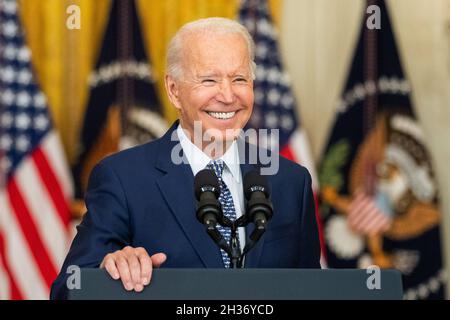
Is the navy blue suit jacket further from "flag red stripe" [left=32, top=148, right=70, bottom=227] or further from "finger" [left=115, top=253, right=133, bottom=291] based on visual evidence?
"flag red stripe" [left=32, top=148, right=70, bottom=227]

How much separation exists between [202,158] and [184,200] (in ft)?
0.48

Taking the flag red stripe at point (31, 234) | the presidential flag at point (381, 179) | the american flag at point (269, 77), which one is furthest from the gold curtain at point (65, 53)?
the presidential flag at point (381, 179)

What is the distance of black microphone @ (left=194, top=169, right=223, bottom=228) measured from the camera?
2219 millimetres

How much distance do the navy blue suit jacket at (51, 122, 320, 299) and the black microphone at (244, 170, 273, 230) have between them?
11.3 inches

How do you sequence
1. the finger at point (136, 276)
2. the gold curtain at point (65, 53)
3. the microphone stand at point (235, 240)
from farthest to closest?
the gold curtain at point (65, 53)
the microphone stand at point (235, 240)
the finger at point (136, 276)

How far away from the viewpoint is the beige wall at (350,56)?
529 centimetres

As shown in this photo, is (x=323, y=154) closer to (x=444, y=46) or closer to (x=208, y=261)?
(x=444, y=46)

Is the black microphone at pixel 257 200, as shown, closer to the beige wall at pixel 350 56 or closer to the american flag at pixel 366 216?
the american flag at pixel 366 216

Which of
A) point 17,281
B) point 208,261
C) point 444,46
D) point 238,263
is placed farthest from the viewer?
point 444,46

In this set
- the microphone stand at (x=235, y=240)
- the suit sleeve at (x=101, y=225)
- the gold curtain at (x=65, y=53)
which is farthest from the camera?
the gold curtain at (x=65, y=53)

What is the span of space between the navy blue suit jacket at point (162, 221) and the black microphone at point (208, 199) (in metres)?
0.33
